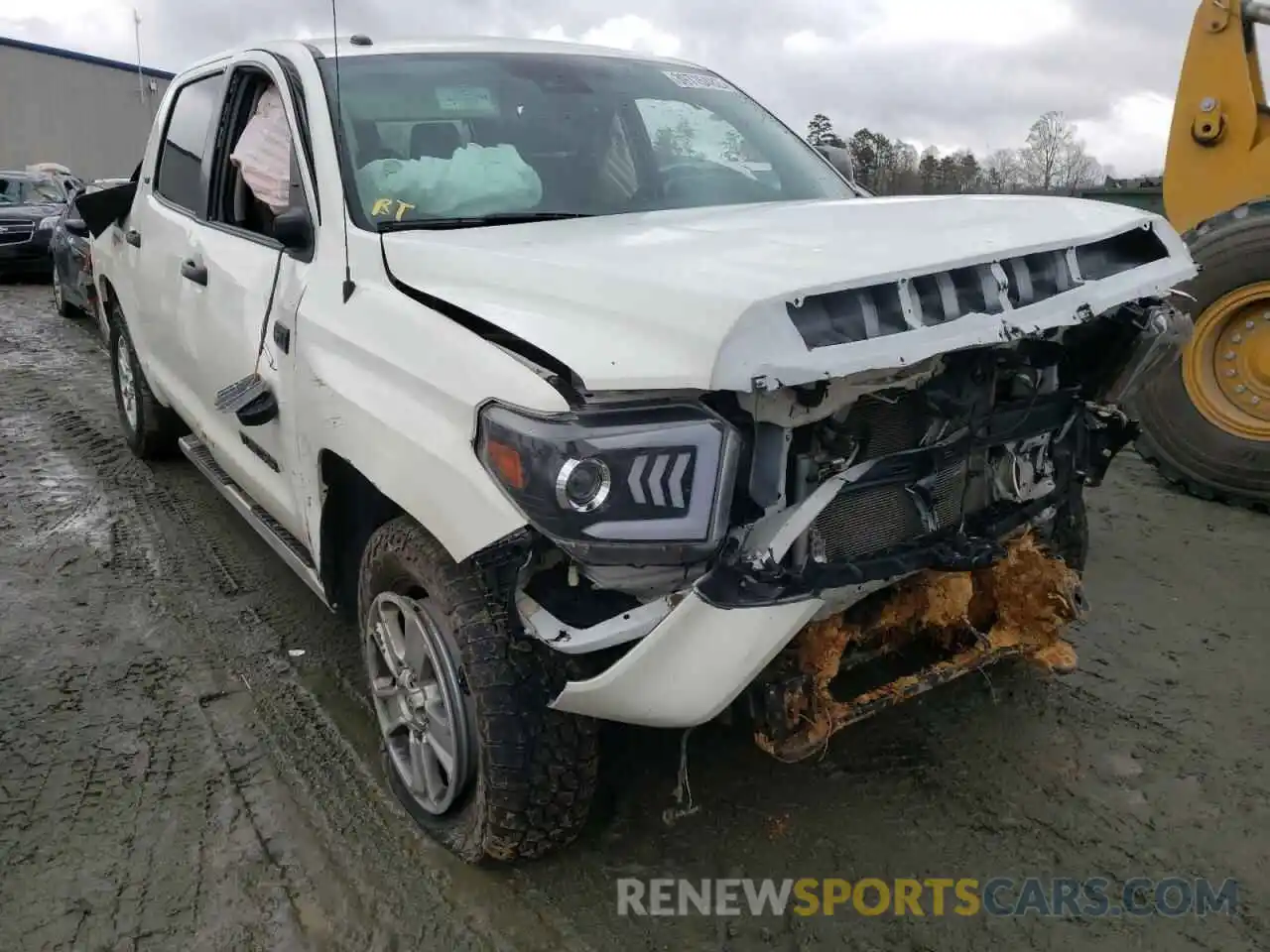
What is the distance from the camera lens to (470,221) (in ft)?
9.30

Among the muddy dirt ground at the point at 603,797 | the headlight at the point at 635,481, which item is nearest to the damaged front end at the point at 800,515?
the headlight at the point at 635,481

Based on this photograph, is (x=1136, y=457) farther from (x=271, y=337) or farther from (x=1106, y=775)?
(x=271, y=337)

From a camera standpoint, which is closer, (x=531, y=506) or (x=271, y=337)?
(x=531, y=506)

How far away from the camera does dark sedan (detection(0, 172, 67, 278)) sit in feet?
47.9

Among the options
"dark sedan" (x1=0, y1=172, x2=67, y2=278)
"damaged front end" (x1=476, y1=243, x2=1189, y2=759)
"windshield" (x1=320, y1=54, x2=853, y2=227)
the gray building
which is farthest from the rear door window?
the gray building

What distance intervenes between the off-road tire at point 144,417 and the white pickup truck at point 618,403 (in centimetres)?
210

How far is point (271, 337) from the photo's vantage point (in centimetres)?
308

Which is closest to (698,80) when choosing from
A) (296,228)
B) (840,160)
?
(840,160)

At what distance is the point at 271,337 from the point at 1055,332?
85.1 inches

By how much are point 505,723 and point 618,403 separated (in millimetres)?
784

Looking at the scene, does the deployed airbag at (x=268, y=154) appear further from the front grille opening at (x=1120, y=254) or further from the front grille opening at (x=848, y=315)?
the front grille opening at (x=1120, y=254)

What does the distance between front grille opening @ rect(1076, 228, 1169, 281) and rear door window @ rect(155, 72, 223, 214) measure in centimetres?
310

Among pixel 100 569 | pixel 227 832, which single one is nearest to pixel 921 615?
pixel 227 832

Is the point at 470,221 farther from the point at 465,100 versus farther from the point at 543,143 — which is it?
the point at 465,100
